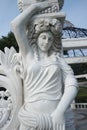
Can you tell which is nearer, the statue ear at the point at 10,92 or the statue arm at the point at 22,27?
the statue arm at the point at 22,27

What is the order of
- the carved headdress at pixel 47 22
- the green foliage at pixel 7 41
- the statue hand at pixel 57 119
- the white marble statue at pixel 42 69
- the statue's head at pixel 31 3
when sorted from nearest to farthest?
the statue hand at pixel 57 119
the white marble statue at pixel 42 69
the carved headdress at pixel 47 22
the statue's head at pixel 31 3
the green foliage at pixel 7 41

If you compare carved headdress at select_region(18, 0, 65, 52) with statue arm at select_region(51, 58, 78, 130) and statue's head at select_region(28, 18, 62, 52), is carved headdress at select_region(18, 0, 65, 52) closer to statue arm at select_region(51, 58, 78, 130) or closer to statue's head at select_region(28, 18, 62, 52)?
statue's head at select_region(28, 18, 62, 52)

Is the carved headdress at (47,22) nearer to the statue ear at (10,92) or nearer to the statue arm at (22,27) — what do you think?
the statue arm at (22,27)

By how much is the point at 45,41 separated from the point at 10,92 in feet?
2.32

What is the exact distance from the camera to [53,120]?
9.07 ft

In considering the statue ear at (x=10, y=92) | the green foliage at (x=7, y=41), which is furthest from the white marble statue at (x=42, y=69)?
the green foliage at (x=7, y=41)

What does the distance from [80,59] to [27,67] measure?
15.7 m

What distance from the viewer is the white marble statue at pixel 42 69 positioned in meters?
2.88

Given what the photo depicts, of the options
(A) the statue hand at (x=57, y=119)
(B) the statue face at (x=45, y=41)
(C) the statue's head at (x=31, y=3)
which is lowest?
(A) the statue hand at (x=57, y=119)

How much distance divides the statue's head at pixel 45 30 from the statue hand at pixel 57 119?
76 centimetres

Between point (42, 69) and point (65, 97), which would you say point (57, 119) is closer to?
point (65, 97)

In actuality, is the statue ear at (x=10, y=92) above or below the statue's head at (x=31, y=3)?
below

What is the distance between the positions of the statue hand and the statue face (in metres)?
0.68

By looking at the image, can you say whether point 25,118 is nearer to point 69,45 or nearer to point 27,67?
point 27,67
